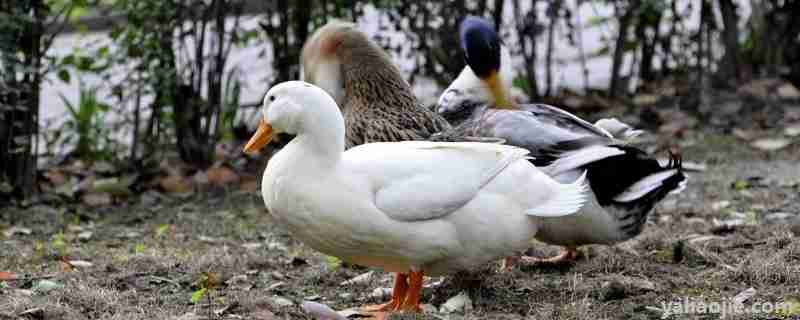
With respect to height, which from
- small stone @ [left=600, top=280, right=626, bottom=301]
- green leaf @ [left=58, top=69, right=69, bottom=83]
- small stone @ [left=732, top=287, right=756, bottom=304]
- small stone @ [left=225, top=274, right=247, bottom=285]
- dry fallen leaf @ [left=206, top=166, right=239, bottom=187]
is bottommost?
dry fallen leaf @ [left=206, top=166, right=239, bottom=187]

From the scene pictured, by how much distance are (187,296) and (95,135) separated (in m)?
2.86

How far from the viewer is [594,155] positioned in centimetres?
405

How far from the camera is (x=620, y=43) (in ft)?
24.7

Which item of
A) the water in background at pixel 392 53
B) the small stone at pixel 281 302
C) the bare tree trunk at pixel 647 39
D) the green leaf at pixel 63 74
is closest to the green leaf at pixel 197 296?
the small stone at pixel 281 302

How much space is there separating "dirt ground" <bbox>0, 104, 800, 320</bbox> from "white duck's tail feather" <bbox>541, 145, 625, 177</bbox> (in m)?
→ 0.37

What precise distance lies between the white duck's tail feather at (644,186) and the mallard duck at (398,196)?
1.25 ft

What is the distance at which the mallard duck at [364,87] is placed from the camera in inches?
187

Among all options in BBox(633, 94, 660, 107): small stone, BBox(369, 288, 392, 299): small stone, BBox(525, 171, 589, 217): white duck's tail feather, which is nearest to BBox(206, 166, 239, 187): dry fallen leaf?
BBox(369, 288, 392, 299): small stone

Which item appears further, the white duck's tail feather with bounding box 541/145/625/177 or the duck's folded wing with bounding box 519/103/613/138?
the duck's folded wing with bounding box 519/103/613/138

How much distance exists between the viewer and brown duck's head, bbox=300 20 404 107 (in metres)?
4.95

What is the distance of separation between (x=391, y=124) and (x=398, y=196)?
3.92 feet

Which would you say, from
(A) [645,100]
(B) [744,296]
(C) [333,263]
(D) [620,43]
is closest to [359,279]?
(C) [333,263]

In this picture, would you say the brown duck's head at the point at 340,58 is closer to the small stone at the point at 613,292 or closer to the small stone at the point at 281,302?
the small stone at the point at 281,302

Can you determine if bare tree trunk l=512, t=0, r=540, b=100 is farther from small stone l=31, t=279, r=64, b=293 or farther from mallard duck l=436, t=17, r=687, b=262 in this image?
small stone l=31, t=279, r=64, b=293
